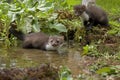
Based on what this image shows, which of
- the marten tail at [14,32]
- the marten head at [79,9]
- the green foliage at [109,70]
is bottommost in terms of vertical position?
the green foliage at [109,70]

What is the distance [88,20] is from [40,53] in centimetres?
246

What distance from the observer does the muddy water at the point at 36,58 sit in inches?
356

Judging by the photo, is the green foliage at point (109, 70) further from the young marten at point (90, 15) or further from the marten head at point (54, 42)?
the young marten at point (90, 15)

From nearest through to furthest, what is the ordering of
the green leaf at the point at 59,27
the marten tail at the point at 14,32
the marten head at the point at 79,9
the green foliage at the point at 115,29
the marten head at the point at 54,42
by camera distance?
the marten head at the point at 54,42 < the green leaf at the point at 59,27 < the marten tail at the point at 14,32 < the green foliage at the point at 115,29 < the marten head at the point at 79,9

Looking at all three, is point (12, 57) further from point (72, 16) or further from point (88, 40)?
point (72, 16)

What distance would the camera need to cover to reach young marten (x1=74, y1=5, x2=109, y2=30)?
12.4m

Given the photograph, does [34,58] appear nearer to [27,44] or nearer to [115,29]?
[27,44]

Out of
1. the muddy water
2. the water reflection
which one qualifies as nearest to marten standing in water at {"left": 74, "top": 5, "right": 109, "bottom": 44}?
the muddy water

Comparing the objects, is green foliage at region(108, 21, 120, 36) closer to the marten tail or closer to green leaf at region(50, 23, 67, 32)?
green leaf at region(50, 23, 67, 32)

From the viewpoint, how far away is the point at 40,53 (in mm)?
10617

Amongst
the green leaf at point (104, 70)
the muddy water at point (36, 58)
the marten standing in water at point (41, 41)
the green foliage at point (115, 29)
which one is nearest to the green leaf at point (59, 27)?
the marten standing in water at point (41, 41)

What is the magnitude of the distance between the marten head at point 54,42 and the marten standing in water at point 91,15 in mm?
1370

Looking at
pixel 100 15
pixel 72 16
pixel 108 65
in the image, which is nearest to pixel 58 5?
pixel 72 16

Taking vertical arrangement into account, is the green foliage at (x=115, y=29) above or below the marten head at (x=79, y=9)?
below
